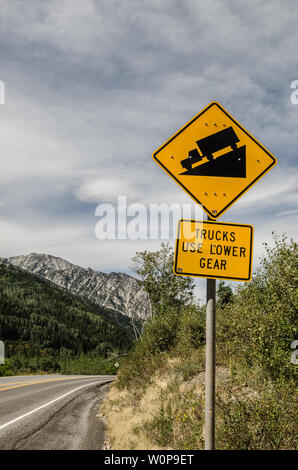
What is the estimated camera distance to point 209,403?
8.69 feet

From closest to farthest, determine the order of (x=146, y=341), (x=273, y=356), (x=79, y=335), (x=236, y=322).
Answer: (x=273, y=356) < (x=236, y=322) < (x=146, y=341) < (x=79, y=335)

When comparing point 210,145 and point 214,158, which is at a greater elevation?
point 210,145

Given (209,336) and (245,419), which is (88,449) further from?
(209,336)

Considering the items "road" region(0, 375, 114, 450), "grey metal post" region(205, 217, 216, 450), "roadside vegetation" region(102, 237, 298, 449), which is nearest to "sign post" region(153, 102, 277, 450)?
"grey metal post" region(205, 217, 216, 450)

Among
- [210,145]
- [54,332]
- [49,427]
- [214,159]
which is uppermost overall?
[210,145]

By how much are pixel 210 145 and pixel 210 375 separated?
7.76 feet

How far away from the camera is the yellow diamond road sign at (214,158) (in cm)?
311

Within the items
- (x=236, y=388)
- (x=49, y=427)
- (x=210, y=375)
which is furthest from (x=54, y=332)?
(x=210, y=375)

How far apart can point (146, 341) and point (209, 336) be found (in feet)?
50.8

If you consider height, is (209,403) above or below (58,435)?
above

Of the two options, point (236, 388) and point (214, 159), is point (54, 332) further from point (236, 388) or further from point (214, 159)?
point (214, 159)

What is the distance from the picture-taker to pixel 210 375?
268 centimetres

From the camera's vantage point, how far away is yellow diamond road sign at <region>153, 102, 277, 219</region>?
10.2ft
